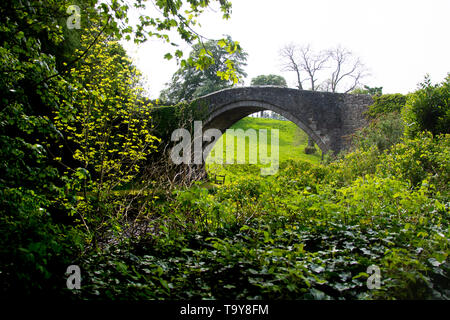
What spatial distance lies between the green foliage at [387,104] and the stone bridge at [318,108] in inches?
12.3

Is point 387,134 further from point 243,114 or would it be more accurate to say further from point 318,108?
point 243,114

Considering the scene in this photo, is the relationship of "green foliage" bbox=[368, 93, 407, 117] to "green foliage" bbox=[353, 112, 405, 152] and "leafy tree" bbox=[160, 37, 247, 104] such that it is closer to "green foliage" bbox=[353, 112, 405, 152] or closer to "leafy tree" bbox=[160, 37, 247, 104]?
"green foliage" bbox=[353, 112, 405, 152]

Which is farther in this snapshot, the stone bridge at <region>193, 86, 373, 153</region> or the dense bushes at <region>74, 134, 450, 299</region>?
the stone bridge at <region>193, 86, 373, 153</region>

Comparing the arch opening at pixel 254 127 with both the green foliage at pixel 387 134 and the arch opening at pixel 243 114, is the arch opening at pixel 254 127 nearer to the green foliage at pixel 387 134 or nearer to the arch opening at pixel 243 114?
the arch opening at pixel 243 114

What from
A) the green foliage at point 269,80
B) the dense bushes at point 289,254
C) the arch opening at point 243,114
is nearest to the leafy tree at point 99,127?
the dense bushes at point 289,254

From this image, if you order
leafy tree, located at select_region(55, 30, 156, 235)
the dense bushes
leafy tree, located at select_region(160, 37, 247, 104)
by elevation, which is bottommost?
the dense bushes

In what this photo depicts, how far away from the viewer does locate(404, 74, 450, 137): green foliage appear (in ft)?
21.0

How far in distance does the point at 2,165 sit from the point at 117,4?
160 centimetres

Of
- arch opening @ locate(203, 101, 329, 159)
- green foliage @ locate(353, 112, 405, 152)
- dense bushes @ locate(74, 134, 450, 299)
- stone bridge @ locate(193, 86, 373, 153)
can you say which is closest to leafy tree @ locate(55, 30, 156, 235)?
dense bushes @ locate(74, 134, 450, 299)

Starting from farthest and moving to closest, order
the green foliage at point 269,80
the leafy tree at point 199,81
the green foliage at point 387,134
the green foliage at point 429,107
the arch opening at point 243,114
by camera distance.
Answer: the green foliage at point 269,80
the leafy tree at point 199,81
the arch opening at point 243,114
the green foliage at point 387,134
the green foliage at point 429,107

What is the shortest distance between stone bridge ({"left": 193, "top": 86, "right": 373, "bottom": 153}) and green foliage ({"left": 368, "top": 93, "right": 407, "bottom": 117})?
31 cm

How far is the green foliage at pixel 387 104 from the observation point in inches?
363
